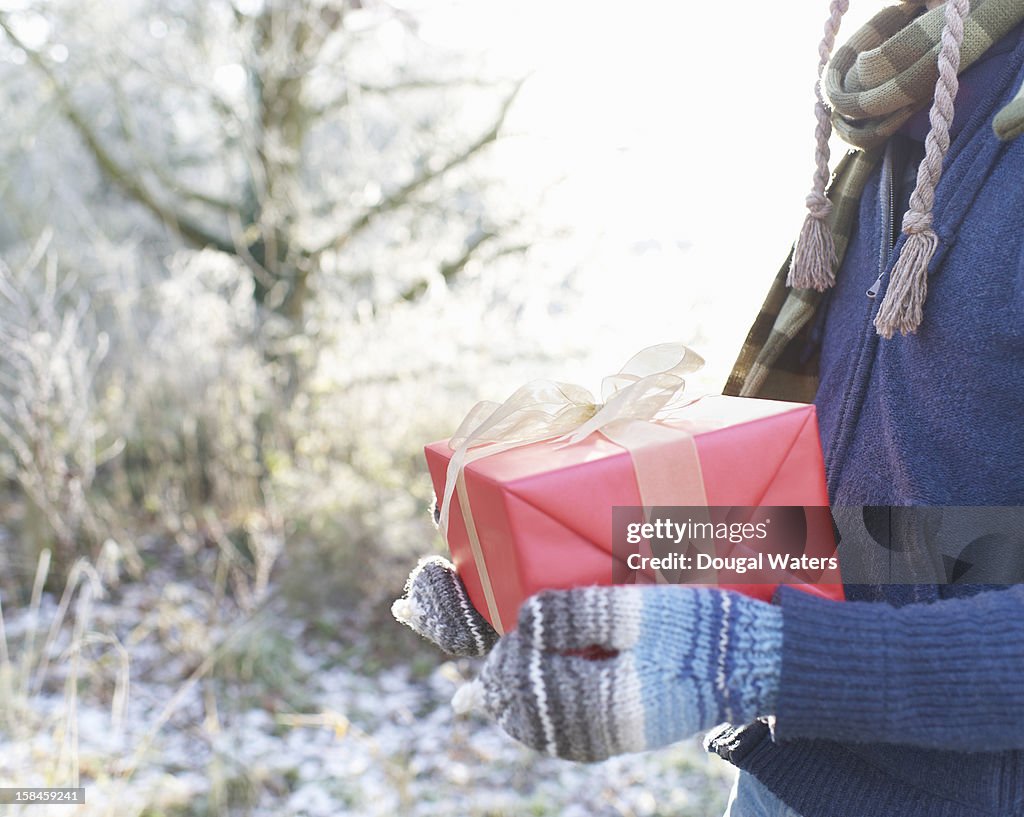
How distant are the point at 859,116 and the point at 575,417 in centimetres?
42

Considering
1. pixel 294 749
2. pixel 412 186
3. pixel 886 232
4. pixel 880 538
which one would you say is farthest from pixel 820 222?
pixel 412 186

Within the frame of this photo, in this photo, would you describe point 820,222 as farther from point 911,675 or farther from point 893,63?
point 911,675

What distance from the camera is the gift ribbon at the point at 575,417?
0.78 meters

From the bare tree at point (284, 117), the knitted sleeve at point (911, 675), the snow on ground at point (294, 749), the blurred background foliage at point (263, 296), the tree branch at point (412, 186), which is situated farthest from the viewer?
the tree branch at point (412, 186)

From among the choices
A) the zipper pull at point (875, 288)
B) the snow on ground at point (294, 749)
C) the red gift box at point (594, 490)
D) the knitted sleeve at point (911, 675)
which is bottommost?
the snow on ground at point (294, 749)

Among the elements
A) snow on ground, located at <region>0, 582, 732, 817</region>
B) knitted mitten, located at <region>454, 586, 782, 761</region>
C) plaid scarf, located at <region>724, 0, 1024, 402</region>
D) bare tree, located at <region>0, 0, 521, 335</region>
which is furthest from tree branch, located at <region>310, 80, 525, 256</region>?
knitted mitten, located at <region>454, 586, 782, 761</region>

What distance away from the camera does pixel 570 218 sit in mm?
4512

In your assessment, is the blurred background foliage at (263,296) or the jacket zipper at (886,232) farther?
the blurred background foliage at (263,296)

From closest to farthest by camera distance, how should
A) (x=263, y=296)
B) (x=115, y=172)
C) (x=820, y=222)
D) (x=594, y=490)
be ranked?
(x=594, y=490)
(x=820, y=222)
(x=115, y=172)
(x=263, y=296)

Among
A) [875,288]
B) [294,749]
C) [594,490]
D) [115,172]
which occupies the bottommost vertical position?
[294,749]

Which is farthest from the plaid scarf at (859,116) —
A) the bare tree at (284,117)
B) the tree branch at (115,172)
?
the tree branch at (115,172)

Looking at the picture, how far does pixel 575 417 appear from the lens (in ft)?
2.73

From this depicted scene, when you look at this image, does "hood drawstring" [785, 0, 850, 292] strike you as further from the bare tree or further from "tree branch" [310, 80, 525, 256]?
"tree branch" [310, 80, 525, 256]

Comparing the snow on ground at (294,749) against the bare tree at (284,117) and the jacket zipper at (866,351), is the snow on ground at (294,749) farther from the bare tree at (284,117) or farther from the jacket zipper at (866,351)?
the bare tree at (284,117)
